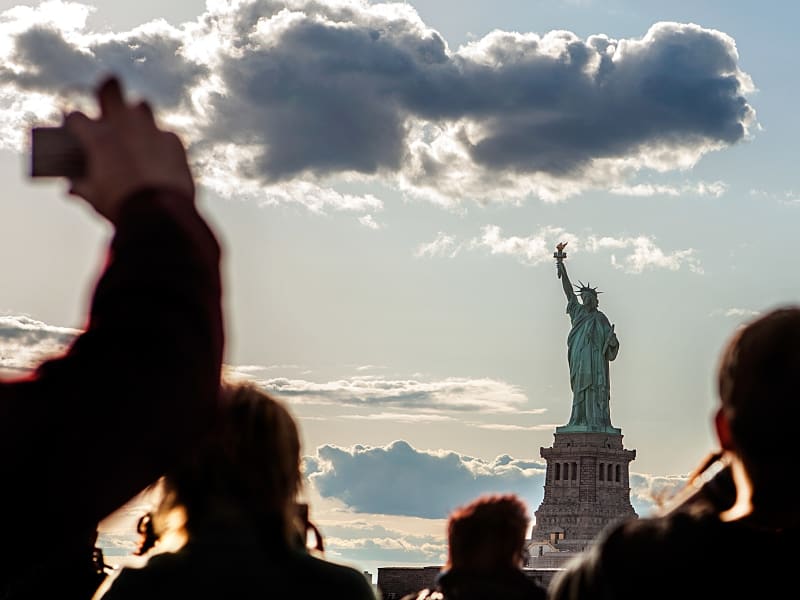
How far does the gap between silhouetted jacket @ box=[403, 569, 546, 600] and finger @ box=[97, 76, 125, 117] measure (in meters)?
4.02

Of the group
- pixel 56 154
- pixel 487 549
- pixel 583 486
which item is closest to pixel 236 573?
pixel 487 549

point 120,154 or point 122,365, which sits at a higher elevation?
point 120,154

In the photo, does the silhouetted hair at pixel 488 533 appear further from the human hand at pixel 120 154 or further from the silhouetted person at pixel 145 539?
the human hand at pixel 120 154

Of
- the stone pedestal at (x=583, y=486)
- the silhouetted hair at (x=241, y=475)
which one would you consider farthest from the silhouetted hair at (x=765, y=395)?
the stone pedestal at (x=583, y=486)

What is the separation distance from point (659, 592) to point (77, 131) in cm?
163

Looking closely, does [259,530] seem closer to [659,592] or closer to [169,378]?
[659,592]

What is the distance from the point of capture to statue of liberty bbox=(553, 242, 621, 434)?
6144cm

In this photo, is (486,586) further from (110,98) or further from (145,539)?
(110,98)

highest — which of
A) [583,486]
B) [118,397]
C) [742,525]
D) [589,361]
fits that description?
[589,361]

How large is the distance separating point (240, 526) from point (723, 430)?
4.56ft

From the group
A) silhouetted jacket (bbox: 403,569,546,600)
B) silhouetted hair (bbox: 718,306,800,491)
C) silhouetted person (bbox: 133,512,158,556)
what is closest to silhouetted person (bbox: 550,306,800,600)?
silhouetted hair (bbox: 718,306,800,491)

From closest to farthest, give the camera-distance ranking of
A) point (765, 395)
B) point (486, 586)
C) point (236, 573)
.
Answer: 1. point (765, 395)
2. point (236, 573)
3. point (486, 586)

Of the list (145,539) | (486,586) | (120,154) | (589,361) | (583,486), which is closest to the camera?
(120,154)

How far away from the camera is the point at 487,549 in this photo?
5.36m
